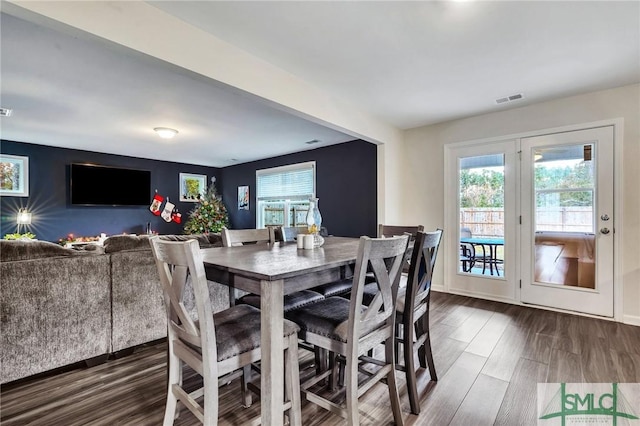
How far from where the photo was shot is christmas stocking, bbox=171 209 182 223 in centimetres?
693

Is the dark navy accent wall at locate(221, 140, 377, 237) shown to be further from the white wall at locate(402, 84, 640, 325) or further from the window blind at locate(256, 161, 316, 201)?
the white wall at locate(402, 84, 640, 325)

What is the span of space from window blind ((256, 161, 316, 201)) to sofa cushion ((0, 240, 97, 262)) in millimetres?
4006

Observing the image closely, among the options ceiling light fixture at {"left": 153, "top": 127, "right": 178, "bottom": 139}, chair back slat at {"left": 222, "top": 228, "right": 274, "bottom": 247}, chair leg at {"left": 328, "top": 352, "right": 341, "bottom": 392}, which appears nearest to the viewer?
chair leg at {"left": 328, "top": 352, "right": 341, "bottom": 392}

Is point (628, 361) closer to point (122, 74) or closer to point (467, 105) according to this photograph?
point (467, 105)

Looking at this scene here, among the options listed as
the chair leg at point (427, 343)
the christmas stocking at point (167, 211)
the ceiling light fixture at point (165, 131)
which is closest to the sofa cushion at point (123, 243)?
the chair leg at point (427, 343)

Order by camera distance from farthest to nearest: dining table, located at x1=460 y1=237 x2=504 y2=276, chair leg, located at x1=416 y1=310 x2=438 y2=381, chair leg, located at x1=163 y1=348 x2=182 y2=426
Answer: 1. dining table, located at x1=460 y1=237 x2=504 y2=276
2. chair leg, located at x1=416 y1=310 x2=438 y2=381
3. chair leg, located at x1=163 y1=348 x2=182 y2=426

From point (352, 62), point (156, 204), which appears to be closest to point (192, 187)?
point (156, 204)

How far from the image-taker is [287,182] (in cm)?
615

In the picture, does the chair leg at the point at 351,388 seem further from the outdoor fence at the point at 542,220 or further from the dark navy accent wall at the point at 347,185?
the dark navy accent wall at the point at 347,185

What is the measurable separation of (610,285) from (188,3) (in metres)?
4.40

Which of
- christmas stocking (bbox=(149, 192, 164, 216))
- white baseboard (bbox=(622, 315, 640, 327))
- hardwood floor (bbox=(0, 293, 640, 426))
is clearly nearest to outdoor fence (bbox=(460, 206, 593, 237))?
white baseboard (bbox=(622, 315, 640, 327))

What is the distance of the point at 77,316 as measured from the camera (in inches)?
80.8

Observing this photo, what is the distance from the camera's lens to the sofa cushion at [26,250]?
1863 millimetres

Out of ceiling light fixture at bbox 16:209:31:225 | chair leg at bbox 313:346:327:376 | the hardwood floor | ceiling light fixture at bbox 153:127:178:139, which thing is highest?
ceiling light fixture at bbox 153:127:178:139
